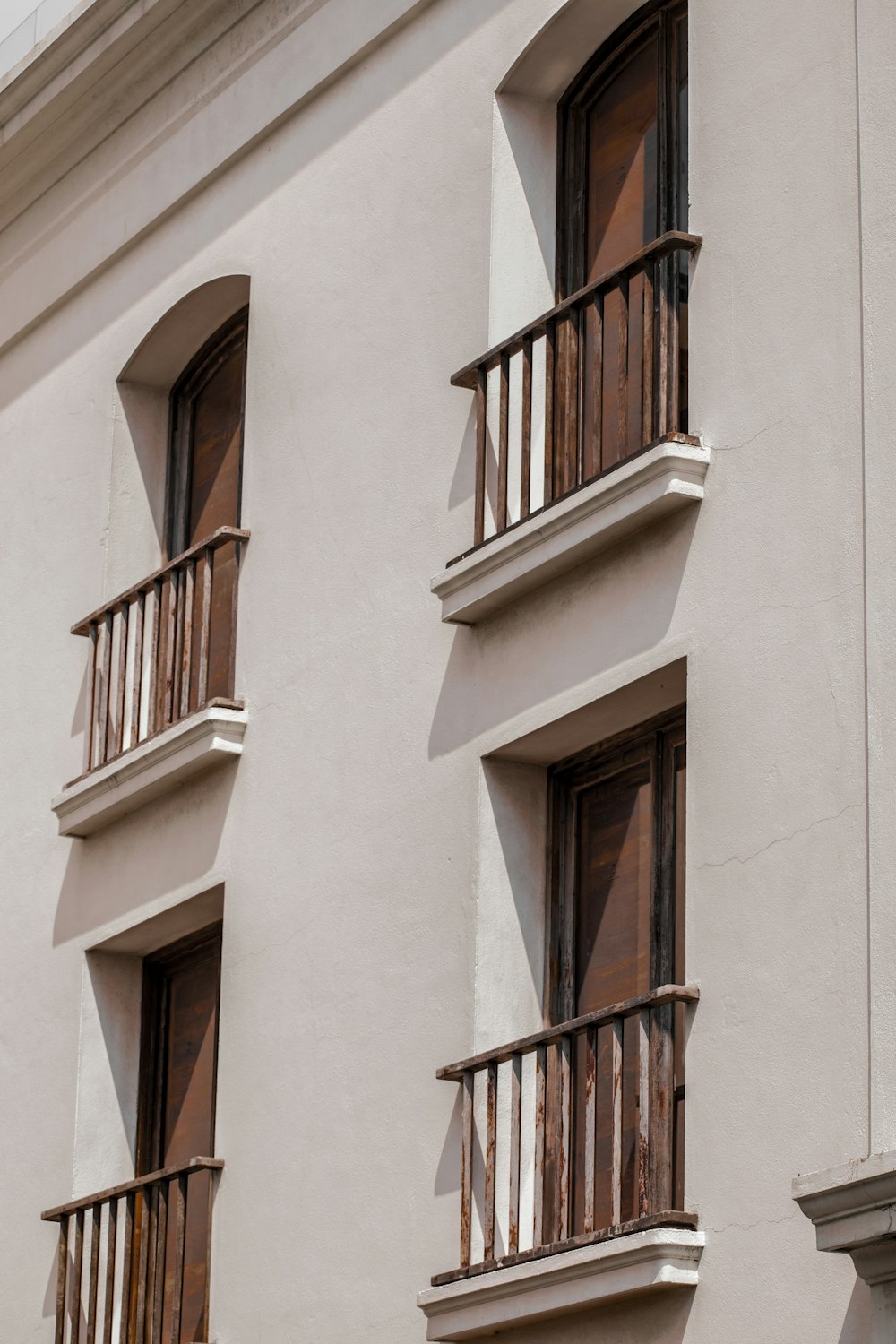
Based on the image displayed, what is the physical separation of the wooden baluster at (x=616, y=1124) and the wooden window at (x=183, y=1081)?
3.38 metres

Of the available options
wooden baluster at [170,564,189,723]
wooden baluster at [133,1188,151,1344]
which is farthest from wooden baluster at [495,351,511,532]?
wooden baluster at [133,1188,151,1344]

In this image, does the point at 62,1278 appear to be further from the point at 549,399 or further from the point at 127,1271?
the point at 549,399

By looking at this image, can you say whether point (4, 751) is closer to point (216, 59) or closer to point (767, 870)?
point (216, 59)

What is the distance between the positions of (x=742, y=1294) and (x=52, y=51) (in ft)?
32.1

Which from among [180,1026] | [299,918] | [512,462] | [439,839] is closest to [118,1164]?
[180,1026]

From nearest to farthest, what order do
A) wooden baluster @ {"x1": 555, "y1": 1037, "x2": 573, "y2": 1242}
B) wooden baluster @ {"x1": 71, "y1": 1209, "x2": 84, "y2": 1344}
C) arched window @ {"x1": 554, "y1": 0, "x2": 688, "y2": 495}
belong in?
wooden baluster @ {"x1": 555, "y1": 1037, "x2": 573, "y2": 1242}, arched window @ {"x1": 554, "y1": 0, "x2": 688, "y2": 495}, wooden baluster @ {"x1": 71, "y1": 1209, "x2": 84, "y2": 1344}

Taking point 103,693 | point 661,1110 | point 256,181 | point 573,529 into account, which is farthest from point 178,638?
point 661,1110

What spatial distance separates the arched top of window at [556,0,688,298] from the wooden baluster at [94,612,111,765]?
392 centimetres

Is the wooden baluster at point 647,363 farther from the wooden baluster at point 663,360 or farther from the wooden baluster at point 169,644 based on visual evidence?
the wooden baluster at point 169,644

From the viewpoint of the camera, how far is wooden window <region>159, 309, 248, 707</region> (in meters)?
15.2

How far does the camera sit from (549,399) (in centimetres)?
1234

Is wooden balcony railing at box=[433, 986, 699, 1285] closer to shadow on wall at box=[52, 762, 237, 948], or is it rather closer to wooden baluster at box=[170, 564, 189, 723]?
shadow on wall at box=[52, 762, 237, 948]

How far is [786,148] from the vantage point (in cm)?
1111

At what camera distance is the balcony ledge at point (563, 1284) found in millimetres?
10078
